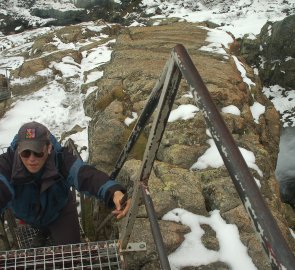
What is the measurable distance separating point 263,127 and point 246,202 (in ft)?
15.3

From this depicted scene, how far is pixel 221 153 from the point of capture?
1578 mm

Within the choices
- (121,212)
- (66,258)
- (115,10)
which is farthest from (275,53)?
(66,258)

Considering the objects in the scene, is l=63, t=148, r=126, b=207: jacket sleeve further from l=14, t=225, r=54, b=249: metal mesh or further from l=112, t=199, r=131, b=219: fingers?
l=14, t=225, r=54, b=249: metal mesh

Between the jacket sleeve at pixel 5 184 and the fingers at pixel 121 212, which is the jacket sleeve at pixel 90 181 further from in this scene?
the jacket sleeve at pixel 5 184

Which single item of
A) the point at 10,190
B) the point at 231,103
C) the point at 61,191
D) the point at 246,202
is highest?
the point at 246,202

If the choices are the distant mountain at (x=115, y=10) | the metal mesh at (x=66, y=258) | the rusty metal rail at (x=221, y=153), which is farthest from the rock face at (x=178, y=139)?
the distant mountain at (x=115, y=10)

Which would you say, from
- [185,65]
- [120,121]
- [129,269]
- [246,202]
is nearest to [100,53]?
[120,121]

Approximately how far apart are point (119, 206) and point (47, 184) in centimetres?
72

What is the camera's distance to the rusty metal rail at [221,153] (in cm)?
126

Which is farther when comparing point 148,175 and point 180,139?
point 180,139

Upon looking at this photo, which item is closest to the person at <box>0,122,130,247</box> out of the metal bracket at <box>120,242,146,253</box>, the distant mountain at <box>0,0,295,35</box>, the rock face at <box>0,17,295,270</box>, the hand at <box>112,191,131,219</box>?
the hand at <box>112,191,131,219</box>

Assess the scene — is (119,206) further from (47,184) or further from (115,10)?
(115,10)

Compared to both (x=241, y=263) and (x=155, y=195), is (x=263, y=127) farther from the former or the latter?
(x=241, y=263)

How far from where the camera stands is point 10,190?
3168 millimetres
